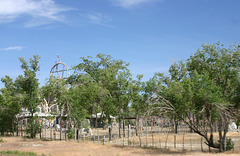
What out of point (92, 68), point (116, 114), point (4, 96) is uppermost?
point (92, 68)

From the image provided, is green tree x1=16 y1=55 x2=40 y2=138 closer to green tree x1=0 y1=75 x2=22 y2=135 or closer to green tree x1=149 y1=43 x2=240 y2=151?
green tree x1=0 y1=75 x2=22 y2=135

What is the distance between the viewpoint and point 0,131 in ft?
127

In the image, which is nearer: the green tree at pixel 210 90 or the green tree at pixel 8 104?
the green tree at pixel 210 90

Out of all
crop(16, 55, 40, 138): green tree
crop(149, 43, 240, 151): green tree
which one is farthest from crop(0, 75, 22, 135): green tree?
crop(149, 43, 240, 151): green tree

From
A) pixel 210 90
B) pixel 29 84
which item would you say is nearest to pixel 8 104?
pixel 29 84

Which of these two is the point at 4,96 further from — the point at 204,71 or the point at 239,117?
the point at 239,117

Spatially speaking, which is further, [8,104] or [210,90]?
[8,104]

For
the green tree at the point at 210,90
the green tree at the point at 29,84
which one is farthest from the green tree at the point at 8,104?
the green tree at the point at 210,90

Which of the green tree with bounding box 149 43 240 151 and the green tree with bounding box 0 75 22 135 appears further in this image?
the green tree with bounding box 0 75 22 135

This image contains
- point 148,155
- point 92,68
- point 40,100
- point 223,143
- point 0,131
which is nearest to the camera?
point 148,155

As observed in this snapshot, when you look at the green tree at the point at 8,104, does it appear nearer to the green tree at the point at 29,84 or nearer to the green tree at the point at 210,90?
the green tree at the point at 29,84

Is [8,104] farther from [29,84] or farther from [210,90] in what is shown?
[210,90]

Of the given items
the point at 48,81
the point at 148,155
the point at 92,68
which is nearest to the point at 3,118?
the point at 48,81

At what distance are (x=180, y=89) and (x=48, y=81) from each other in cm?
1811
